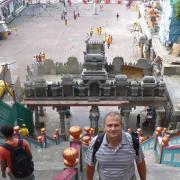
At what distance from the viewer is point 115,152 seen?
4.79 meters

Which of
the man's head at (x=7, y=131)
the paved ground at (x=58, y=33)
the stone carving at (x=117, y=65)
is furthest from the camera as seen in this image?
the paved ground at (x=58, y=33)

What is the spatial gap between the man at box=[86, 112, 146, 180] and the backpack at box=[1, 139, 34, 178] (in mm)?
1478

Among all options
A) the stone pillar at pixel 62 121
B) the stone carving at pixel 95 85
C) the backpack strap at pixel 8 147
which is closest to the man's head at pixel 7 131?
the backpack strap at pixel 8 147

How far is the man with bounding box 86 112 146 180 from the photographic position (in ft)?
15.4

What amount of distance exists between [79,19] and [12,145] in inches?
1791

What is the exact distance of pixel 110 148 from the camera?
4.81 meters

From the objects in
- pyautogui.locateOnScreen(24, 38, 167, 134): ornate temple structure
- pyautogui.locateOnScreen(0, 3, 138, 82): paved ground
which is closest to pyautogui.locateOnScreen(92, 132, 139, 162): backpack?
pyautogui.locateOnScreen(24, 38, 167, 134): ornate temple structure

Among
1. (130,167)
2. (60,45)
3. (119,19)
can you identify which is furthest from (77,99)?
(119,19)

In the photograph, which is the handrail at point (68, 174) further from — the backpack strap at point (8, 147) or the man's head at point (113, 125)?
the backpack strap at point (8, 147)

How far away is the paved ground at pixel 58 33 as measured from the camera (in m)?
34.1

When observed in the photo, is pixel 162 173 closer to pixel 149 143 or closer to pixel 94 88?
pixel 149 143

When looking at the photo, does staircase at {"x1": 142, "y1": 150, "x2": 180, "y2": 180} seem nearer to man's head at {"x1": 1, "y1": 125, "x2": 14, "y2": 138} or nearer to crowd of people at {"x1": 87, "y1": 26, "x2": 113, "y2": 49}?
man's head at {"x1": 1, "y1": 125, "x2": 14, "y2": 138}

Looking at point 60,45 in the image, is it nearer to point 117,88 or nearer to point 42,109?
point 42,109

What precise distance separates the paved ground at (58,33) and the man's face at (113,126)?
2376 centimetres
